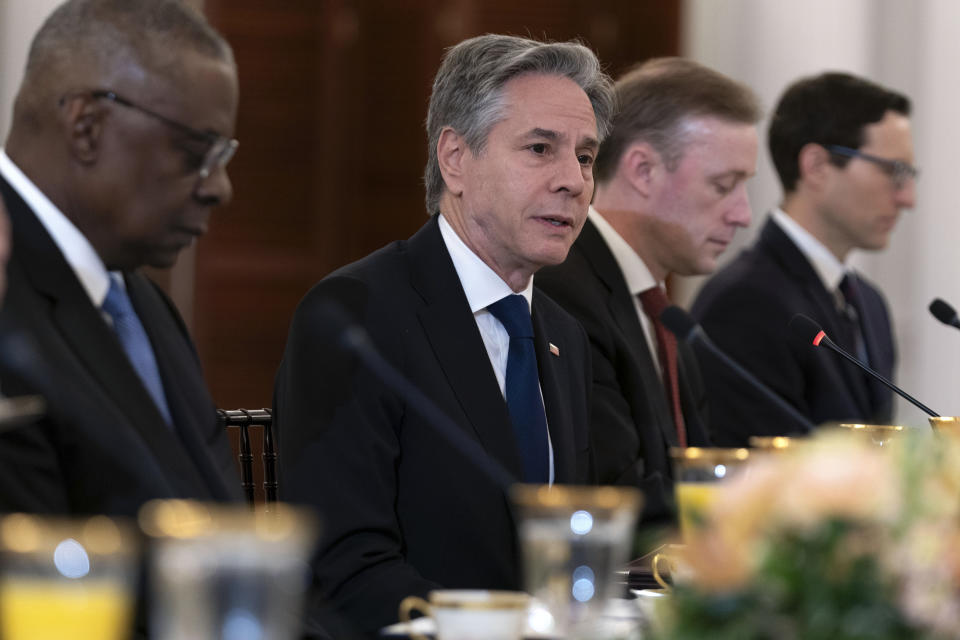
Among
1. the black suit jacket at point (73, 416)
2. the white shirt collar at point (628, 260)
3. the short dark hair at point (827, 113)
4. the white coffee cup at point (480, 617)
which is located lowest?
the white coffee cup at point (480, 617)

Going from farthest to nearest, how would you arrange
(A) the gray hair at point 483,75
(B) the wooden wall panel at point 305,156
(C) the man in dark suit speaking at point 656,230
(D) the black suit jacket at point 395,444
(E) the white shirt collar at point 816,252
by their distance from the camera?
(B) the wooden wall panel at point 305,156, (E) the white shirt collar at point 816,252, (C) the man in dark suit speaking at point 656,230, (A) the gray hair at point 483,75, (D) the black suit jacket at point 395,444

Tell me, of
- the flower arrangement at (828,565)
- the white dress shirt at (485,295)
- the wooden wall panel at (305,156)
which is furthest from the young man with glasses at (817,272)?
the flower arrangement at (828,565)

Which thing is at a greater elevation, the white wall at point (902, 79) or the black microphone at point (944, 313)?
the white wall at point (902, 79)

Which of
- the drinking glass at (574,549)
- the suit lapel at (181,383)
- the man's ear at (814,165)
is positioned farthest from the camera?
the man's ear at (814,165)

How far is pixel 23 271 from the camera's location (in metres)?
1.67

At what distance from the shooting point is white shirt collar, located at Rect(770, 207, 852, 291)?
13.5 ft

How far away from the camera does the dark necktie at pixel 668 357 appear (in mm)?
3258

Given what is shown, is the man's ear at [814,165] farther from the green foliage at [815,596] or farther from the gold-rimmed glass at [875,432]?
the green foliage at [815,596]

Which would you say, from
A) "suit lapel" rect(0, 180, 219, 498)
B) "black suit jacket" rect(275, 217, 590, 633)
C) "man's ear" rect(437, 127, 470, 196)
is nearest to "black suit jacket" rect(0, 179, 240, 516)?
"suit lapel" rect(0, 180, 219, 498)

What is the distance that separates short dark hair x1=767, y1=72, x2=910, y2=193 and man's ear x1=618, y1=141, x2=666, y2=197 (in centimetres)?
95

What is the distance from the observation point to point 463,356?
7.69 ft

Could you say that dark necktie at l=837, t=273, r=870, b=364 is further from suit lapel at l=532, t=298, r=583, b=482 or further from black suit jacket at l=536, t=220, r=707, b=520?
suit lapel at l=532, t=298, r=583, b=482

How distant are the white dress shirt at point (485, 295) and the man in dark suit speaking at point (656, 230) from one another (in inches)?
21.4

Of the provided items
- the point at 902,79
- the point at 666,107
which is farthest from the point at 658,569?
the point at 902,79
